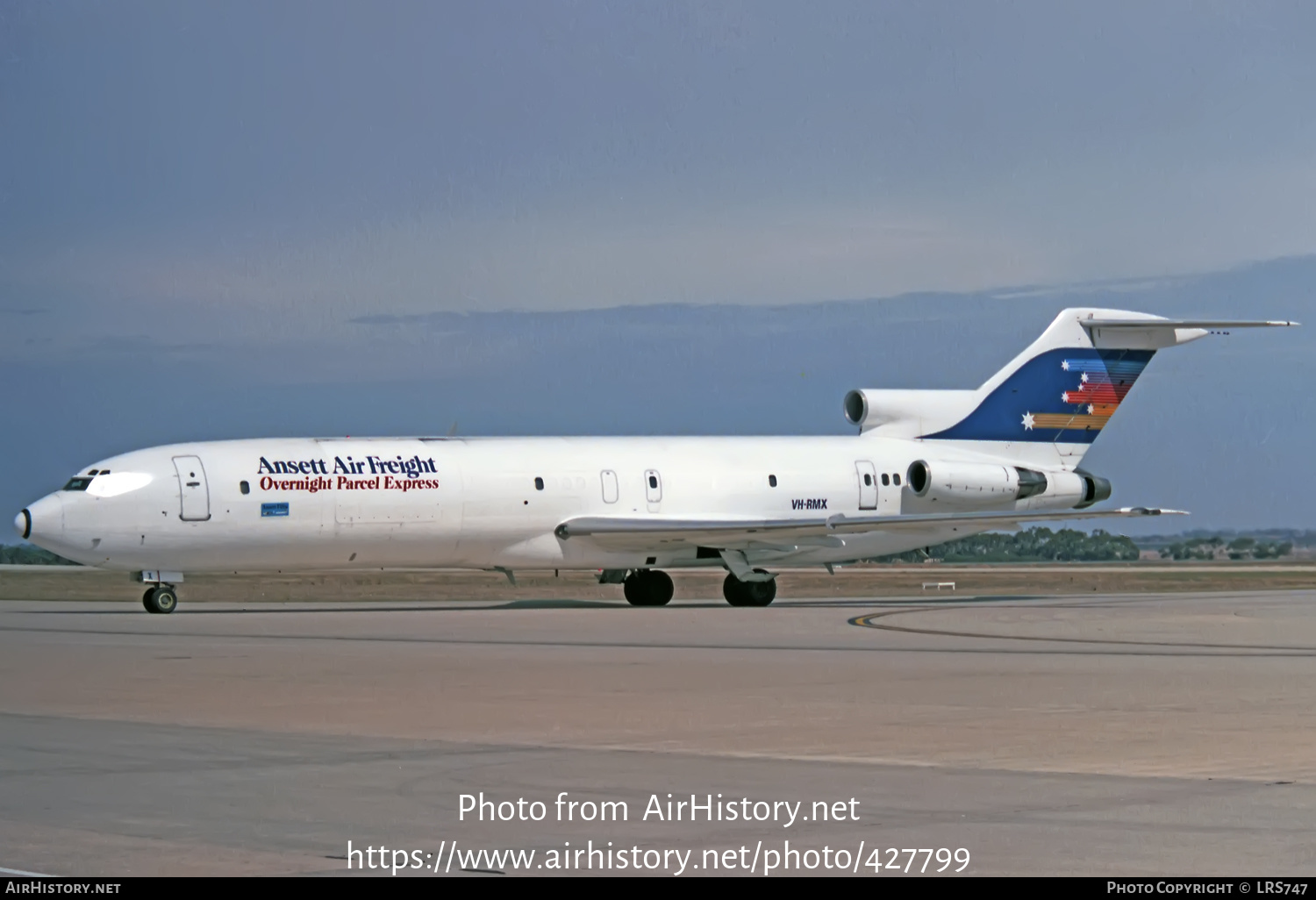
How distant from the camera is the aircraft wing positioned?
38.2 m

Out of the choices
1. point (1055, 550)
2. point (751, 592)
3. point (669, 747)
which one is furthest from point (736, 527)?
point (1055, 550)

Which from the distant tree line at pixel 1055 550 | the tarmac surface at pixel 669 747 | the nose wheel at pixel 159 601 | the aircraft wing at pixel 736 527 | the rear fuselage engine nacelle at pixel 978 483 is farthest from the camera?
the distant tree line at pixel 1055 550

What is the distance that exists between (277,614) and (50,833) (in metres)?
25.0

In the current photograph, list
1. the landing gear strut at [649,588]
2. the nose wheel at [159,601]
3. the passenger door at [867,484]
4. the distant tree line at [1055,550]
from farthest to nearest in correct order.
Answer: the distant tree line at [1055,550], the passenger door at [867,484], the landing gear strut at [649,588], the nose wheel at [159,601]

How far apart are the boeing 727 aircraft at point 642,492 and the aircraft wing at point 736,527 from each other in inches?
2.2

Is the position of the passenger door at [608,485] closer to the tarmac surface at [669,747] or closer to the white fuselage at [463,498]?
the white fuselage at [463,498]

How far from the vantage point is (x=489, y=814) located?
9820mm

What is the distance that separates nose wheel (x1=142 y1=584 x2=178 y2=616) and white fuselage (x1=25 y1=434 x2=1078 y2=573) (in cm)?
49

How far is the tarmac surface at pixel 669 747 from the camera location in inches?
352

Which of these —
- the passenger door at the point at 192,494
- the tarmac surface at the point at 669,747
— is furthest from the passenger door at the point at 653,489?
the tarmac surface at the point at 669,747

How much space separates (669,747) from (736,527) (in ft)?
83.5

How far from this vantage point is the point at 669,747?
13.0 meters

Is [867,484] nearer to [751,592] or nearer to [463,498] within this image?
[751,592]
